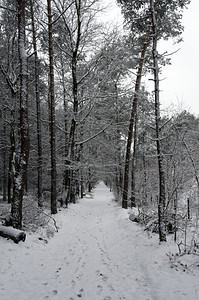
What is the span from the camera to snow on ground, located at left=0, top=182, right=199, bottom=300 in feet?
14.4

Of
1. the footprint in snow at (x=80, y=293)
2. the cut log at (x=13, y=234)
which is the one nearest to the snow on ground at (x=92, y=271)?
the footprint in snow at (x=80, y=293)

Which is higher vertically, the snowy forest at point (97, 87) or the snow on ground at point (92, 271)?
the snowy forest at point (97, 87)

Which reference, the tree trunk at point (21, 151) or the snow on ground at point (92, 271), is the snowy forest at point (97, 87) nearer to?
the tree trunk at point (21, 151)

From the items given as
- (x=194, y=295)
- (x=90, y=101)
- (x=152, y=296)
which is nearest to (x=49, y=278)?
(x=152, y=296)

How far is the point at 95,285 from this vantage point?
482 centimetres

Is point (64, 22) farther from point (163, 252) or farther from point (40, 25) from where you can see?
point (163, 252)

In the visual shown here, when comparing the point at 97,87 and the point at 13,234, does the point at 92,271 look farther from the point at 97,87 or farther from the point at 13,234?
the point at 97,87

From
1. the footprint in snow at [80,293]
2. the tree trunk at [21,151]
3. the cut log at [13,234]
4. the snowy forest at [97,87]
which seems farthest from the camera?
the snowy forest at [97,87]

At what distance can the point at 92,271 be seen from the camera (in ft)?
18.1

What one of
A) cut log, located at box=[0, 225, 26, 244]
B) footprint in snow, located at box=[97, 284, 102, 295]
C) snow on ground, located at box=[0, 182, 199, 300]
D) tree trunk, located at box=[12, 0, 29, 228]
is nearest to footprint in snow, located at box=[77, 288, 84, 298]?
snow on ground, located at box=[0, 182, 199, 300]

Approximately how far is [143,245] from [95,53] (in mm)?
10529

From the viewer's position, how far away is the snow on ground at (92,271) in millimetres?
4387

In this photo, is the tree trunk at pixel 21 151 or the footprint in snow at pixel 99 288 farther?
the tree trunk at pixel 21 151

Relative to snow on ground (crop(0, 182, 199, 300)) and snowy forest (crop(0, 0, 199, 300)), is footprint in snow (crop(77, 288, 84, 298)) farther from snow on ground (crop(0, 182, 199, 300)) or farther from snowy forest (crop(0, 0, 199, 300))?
snowy forest (crop(0, 0, 199, 300))
